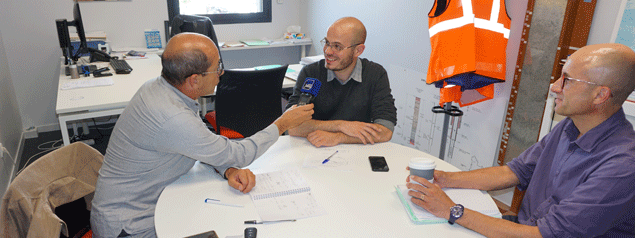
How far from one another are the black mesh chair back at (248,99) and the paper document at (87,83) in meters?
1.02

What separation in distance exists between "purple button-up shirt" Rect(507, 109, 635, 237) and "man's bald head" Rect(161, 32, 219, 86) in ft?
4.08

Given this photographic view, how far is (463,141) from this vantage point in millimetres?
3062

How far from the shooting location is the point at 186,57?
1.47 meters

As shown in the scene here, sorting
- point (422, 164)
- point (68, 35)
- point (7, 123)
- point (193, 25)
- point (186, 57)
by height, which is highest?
point (186, 57)

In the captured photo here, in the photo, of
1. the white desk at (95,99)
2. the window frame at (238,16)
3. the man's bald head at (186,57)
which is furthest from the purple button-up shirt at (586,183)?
the window frame at (238,16)

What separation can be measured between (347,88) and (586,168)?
1234 millimetres

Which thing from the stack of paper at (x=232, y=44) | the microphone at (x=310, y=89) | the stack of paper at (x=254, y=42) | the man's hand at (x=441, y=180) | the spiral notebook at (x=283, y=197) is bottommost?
the spiral notebook at (x=283, y=197)

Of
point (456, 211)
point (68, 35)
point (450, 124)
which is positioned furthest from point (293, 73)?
point (456, 211)

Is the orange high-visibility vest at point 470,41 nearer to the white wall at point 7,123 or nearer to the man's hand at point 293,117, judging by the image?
the man's hand at point 293,117

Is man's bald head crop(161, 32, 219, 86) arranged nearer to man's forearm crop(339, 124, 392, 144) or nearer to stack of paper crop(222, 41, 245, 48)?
A: man's forearm crop(339, 124, 392, 144)

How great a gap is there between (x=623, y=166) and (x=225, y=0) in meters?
4.39

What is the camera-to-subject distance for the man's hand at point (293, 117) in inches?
69.9

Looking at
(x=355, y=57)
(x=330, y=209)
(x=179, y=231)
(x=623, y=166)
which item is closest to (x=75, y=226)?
(x=179, y=231)

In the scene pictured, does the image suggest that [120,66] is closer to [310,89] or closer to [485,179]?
[310,89]
